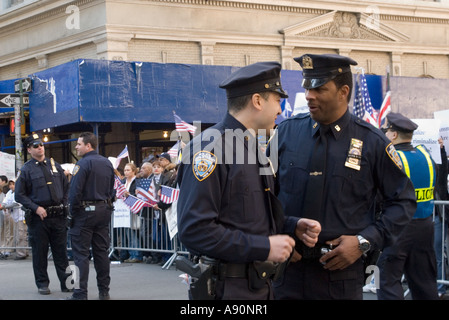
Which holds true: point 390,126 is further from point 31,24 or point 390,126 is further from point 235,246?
point 31,24

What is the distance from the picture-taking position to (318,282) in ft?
14.9

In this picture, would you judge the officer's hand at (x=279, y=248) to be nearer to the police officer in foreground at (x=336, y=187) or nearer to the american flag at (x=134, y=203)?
the police officer in foreground at (x=336, y=187)

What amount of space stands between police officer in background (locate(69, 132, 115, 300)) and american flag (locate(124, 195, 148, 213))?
360 centimetres

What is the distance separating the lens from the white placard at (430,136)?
32.6ft

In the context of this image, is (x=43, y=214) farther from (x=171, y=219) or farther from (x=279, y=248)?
(x=279, y=248)

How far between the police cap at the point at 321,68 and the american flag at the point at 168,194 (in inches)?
340

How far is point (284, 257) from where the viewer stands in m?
4.02

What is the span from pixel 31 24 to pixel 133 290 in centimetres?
2455

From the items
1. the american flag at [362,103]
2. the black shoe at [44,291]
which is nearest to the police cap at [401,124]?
the black shoe at [44,291]

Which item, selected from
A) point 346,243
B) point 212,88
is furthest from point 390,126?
point 212,88

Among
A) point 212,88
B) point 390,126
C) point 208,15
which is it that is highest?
point 208,15

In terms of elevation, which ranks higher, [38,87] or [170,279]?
[38,87]

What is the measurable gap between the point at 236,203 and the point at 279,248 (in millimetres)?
326

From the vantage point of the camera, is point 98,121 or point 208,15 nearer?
point 98,121
